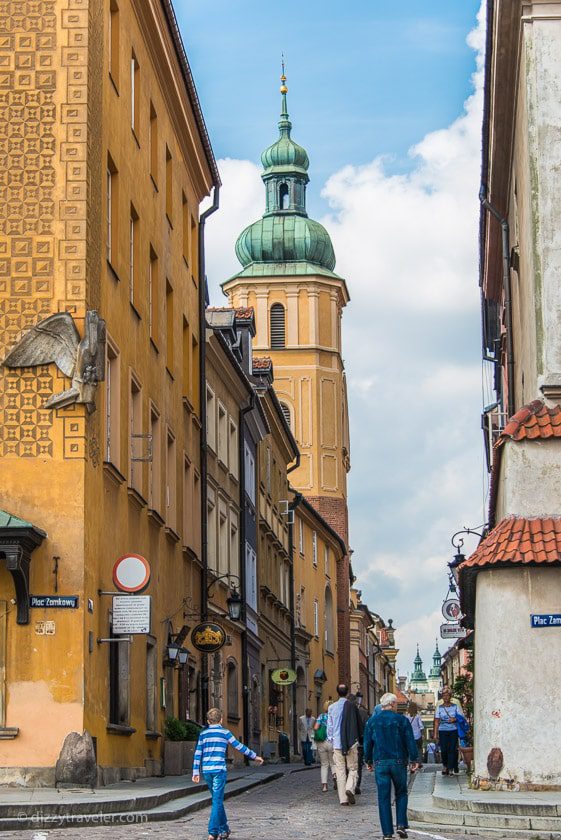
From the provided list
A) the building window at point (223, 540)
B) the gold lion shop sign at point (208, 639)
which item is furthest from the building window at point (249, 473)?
the gold lion shop sign at point (208, 639)

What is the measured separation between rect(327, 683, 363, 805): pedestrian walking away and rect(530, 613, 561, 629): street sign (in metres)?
4.21

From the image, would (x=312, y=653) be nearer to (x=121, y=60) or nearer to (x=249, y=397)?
(x=249, y=397)

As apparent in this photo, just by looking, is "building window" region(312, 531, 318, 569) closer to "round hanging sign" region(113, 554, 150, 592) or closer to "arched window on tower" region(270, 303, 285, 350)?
"arched window on tower" region(270, 303, 285, 350)

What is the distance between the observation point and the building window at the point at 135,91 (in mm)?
28031

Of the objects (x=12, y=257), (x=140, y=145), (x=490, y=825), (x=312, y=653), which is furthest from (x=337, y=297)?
(x=490, y=825)

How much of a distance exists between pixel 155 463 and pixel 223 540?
1139cm

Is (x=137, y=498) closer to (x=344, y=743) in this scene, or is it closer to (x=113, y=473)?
(x=113, y=473)

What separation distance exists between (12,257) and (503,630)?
29.3 ft

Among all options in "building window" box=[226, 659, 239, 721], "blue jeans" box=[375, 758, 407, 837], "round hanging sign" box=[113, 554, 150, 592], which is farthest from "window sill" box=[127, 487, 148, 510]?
"building window" box=[226, 659, 239, 721]

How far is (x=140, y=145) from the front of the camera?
28.5m

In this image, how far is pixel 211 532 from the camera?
38.1m

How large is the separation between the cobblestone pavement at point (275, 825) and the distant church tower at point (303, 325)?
66158 millimetres

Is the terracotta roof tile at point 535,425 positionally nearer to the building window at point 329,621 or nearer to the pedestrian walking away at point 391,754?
the pedestrian walking away at point 391,754

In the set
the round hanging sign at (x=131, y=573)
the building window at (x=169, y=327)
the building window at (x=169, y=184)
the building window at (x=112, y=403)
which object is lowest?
the round hanging sign at (x=131, y=573)
